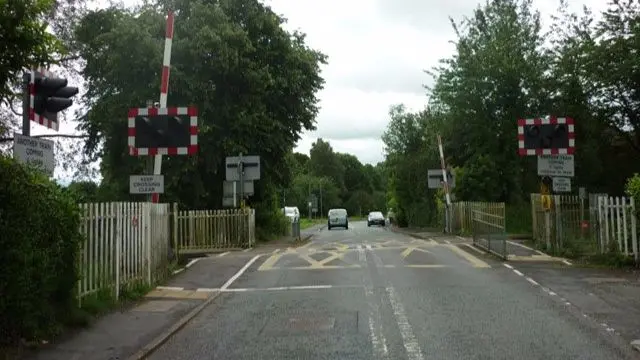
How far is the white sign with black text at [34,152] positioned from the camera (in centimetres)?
754

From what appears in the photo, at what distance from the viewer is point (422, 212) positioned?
51938 mm

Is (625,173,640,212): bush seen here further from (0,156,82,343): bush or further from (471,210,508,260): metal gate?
(0,156,82,343): bush

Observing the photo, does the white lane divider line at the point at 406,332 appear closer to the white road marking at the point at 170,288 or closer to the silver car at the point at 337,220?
the white road marking at the point at 170,288

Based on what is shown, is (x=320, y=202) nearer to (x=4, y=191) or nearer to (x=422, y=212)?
(x=422, y=212)

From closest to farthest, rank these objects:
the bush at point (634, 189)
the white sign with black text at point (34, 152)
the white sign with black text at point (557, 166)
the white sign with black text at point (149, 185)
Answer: the white sign with black text at point (34, 152), the white sign with black text at point (149, 185), the bush at point (634, 189), the white sign with black text at point (557, 166)

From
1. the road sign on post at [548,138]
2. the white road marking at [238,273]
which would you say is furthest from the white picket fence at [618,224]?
the white road marking at [238,273]

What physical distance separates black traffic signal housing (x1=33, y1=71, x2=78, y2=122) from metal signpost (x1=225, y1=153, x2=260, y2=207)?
51.8 ft

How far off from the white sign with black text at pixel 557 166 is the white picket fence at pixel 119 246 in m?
10.0

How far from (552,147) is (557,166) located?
55 cm

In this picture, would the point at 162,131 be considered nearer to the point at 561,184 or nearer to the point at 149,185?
the point at 149,185

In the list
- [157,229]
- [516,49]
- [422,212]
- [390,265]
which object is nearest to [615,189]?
[516,49]

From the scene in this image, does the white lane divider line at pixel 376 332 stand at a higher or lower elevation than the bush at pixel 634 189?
lower


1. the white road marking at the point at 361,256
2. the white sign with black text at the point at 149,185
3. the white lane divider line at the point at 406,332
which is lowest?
the white lane divider line at the point at 406,332

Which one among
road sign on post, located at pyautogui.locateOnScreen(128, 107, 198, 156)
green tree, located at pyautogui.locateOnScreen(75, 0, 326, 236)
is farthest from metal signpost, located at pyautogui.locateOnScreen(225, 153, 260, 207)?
road sign on post, located at pyautogui.locateOnScreen(128, 107, 198, 156)
